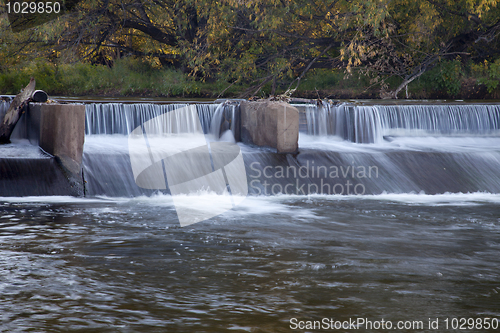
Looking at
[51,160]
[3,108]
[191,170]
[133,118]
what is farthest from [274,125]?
[3,108]

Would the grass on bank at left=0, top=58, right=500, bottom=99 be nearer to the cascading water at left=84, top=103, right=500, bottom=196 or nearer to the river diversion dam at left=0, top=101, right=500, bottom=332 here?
the cascading water at left=84, top=103, right=500, bottom=196

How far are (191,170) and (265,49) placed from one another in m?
13.3

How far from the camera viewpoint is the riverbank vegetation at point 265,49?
813 inches

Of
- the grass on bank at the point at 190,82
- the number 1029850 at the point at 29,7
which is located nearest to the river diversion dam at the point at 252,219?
the grass on bank at the point at 190,82

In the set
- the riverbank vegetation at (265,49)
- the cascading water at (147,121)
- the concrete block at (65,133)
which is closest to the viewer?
the concrete block at (65,133)

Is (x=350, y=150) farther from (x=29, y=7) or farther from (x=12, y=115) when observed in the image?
(x=29, y=7)

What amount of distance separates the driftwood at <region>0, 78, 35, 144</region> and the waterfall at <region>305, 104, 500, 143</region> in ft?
21.3

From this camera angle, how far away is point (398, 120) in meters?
14.9

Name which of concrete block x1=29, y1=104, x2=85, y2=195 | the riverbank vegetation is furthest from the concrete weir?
the riverbank vegetation

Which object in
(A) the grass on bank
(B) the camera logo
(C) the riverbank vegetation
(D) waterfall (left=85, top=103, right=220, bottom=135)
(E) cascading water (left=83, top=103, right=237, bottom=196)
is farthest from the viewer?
(A) the grass on bank

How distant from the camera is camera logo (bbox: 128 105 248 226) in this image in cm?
930

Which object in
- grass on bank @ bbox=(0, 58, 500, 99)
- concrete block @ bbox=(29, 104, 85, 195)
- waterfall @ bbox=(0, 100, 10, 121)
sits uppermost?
grass on bank @ bbox=(0, 58, 500, 99)

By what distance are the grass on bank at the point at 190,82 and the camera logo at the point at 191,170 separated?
930 cm

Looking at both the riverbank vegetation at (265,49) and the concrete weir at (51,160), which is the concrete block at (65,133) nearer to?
the concrete weir at (51,160)
